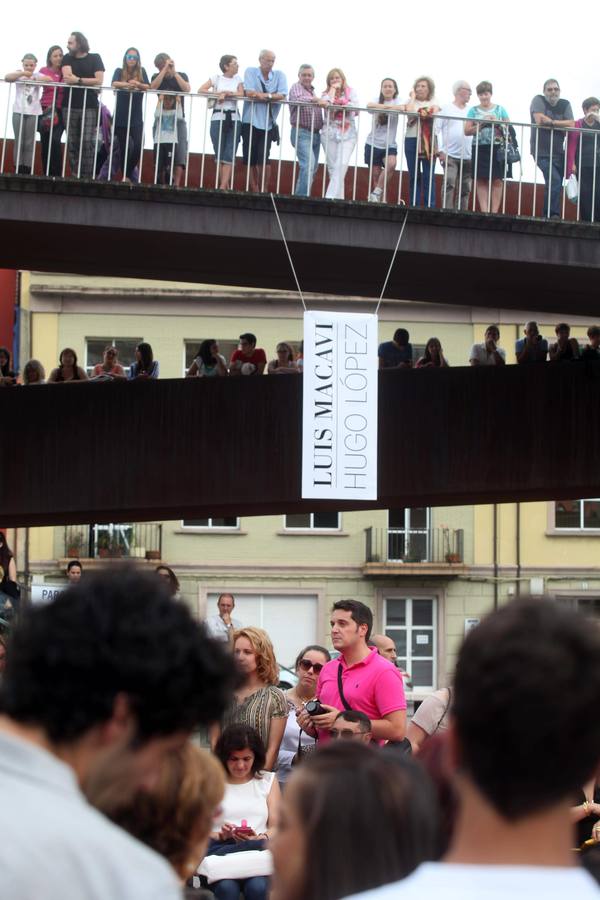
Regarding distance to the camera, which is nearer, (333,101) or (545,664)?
(545,664)

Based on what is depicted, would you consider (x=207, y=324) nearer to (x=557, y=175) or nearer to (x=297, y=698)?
(x=557, y=175)

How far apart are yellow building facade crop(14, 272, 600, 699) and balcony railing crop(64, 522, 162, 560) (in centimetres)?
5

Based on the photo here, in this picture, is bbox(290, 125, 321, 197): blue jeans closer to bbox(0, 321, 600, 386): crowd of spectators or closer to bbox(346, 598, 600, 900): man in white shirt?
bbox(0, 321, 600, 386): crowd of spectators

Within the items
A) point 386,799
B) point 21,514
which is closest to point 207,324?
point 21,514

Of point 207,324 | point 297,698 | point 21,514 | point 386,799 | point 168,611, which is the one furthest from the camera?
point 207,324

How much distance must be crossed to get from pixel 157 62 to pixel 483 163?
3.89 meters

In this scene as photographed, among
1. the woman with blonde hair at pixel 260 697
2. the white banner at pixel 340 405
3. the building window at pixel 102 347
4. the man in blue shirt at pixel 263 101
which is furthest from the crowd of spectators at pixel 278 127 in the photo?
the building window at pixel 102 347

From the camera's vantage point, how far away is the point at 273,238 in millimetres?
16453

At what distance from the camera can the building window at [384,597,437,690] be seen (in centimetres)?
3591

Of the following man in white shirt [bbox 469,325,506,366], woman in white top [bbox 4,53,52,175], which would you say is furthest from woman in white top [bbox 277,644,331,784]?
man in white shirt [bbox 469,325,506,366]

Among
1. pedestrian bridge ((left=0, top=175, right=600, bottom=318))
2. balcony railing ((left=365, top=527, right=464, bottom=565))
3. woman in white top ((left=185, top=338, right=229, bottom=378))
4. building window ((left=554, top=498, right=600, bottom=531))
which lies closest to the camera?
pedestrian bridge ((left=0, top=175, right=600, bottom=318))

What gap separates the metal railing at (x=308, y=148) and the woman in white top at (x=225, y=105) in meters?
0.02

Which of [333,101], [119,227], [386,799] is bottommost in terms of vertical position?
[386,799]

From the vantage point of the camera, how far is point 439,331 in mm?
36969
